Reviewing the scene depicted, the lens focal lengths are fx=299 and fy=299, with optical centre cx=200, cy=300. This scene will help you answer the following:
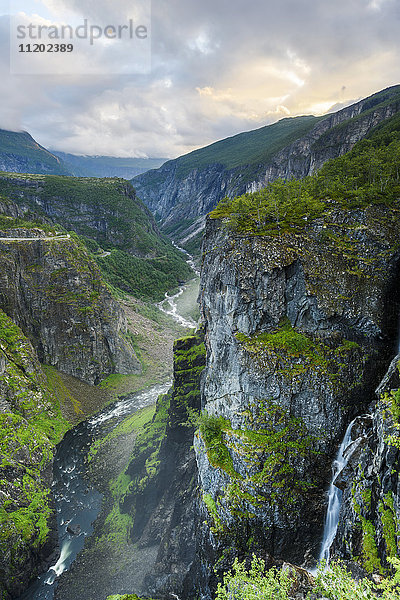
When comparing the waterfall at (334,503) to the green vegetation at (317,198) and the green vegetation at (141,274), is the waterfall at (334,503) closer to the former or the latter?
the green vegetation at (317,198)

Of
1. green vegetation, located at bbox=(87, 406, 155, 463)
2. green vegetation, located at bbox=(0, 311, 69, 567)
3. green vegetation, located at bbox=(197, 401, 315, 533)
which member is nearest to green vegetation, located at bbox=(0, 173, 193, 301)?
green vegetation, located at bbox=(87, 406, 155, 463)

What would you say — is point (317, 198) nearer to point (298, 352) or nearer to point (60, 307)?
point (298, 352)

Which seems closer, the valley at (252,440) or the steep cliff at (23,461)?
the valley at (252,440)

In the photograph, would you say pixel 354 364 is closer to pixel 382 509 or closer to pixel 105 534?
pixel 382 509

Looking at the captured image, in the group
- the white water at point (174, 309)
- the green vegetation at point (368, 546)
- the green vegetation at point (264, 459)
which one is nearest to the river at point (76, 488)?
the green vegetation at point (264, 459)

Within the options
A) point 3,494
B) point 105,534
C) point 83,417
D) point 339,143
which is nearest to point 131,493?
point 105,534

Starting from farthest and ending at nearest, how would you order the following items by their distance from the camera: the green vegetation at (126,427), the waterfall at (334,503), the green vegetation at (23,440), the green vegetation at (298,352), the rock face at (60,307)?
the rock face at (60,307), the green vegetation at (126,427), the green vegetation at (23,440), the green vegetation at (298,352), the waterfall at (334,503)
